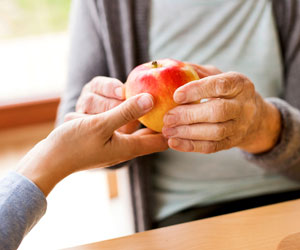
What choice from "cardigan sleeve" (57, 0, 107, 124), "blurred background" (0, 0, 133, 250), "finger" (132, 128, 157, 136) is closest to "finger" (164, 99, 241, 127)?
"finger" (132, 128, 157, 136)

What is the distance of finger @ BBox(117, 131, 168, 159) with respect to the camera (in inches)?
25.3

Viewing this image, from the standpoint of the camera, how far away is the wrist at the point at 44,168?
0.55 meters

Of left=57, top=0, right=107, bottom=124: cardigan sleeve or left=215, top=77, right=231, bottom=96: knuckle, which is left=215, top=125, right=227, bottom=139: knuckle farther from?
left=57, top=0, right=107, bottom=124: cardigan sleeve

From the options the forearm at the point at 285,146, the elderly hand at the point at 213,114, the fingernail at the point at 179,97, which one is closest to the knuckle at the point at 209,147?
the elderly hand at the point at 213,114

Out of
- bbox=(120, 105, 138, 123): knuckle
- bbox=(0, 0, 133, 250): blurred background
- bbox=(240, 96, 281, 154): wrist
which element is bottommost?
bbox=(0, 0, 133, 250): blurred background

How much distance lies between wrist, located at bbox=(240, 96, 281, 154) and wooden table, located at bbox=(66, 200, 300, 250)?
18cm

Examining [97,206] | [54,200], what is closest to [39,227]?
[54,200]

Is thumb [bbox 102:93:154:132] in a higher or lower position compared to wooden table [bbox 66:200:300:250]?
higher

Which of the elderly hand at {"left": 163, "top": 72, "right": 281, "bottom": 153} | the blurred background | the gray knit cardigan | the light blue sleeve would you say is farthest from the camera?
the blurred background

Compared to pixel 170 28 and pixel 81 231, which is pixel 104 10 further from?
pixel 81 231

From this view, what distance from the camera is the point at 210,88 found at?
0.60 metres

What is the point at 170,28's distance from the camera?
95 centimetres

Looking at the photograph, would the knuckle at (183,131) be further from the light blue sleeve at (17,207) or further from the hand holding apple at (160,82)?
the light blue sleeve at (17,207)

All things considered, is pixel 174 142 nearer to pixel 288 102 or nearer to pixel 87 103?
pixel 87 103
